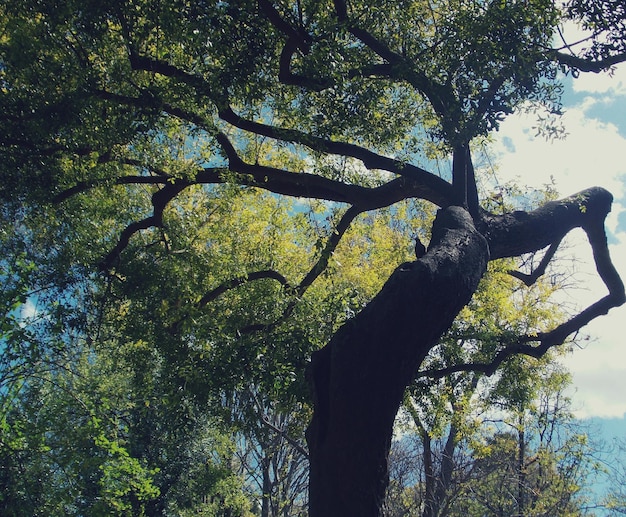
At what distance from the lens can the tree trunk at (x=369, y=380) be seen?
3.72 metres

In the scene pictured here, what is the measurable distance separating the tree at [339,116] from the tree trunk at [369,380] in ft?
0.03

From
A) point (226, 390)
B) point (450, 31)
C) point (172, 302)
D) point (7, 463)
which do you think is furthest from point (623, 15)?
point (7, 463)

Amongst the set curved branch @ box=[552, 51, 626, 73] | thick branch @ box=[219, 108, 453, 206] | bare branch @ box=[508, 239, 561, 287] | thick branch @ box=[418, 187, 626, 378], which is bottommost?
thick branch @ box=[418, 187, 626, 378]

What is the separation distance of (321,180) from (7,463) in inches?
254

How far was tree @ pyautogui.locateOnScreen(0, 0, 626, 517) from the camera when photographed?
3.93 meters

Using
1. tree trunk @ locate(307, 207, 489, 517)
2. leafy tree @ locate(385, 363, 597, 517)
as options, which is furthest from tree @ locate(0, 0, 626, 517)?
leafy tree @ locate(385, 363, 597, 517)

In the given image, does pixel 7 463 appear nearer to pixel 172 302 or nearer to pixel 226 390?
pixel 172 302

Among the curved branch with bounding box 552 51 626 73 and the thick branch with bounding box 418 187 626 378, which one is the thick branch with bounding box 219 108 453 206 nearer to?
the thick branch with bounding box 418 187 626 378

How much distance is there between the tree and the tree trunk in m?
0.01

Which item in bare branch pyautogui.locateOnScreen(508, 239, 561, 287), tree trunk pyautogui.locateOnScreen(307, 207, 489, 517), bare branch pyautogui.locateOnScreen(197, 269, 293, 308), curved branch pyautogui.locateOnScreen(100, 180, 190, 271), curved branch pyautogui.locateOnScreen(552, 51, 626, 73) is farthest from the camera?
bare branch pyautogui.locateOnScreen(508, 239, 561, 287)

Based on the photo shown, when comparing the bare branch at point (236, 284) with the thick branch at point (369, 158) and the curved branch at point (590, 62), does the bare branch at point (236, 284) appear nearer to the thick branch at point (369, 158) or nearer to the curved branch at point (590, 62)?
the thick branch at point (369, 158)

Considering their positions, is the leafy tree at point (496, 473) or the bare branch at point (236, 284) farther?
the leafy tree at point (496, 473)

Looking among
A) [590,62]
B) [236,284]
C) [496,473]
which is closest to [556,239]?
[590,62]

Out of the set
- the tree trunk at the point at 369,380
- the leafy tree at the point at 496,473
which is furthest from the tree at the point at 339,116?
the leafy tree at the point at 496,473
